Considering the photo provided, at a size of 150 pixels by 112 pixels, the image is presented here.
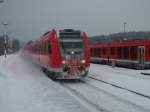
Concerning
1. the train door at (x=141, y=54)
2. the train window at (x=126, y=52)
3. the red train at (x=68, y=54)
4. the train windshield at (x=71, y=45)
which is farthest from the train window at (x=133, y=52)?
the train windshield at (x=71, y=45)

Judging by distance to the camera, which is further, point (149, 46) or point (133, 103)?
point (149, 46)

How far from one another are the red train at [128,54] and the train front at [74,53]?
504 inches

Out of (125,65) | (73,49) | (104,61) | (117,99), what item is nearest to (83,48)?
(73,49)

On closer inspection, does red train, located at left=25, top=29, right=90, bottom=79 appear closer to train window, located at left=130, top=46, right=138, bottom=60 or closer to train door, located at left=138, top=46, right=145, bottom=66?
train door, located at left=138, top=46, right=145, bottom=66

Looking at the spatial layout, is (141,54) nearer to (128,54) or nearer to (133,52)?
(133,52)

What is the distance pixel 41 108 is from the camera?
1170 centimetres

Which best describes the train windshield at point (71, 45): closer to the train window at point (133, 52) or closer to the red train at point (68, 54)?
the red train at point (68, 54)

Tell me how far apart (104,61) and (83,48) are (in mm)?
24539

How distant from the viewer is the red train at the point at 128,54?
3391 centimetres

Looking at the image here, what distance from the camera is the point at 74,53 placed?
2186cm

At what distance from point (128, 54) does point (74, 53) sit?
15.9m

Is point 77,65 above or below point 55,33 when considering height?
below

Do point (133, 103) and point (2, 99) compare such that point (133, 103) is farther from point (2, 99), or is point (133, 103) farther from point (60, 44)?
point (60, 44)

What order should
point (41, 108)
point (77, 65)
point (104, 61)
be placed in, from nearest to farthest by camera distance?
point (41, 108) < point (77, 65) < point (104, 61)
